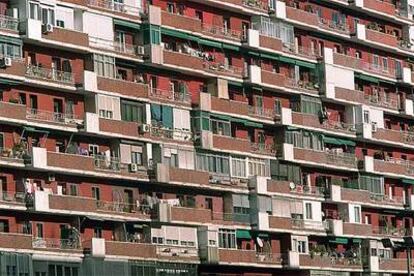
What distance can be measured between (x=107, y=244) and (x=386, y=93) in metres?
34.2

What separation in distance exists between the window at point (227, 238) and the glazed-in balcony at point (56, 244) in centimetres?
1169

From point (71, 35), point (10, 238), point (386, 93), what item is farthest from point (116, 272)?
point (386, 93)

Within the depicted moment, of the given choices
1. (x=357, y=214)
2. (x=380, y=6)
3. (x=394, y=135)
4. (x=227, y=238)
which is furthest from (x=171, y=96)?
(x=380, y=6)

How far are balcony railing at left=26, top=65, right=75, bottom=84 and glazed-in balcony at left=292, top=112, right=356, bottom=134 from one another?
66.3 ft

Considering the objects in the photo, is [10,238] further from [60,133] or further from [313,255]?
[313,255]

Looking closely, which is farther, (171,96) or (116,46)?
(171,96)

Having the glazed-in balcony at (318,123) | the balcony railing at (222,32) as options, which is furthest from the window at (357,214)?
the balcony railing at (222,32)

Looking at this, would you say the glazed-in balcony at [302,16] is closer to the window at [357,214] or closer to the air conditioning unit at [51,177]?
the window at [357,214]

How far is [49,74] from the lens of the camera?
74875 mm

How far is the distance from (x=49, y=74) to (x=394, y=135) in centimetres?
3459

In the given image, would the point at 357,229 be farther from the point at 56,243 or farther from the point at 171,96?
the point at 56,243

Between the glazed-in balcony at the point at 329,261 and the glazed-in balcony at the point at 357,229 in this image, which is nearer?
the glazed-in balcony at the point at 329,261

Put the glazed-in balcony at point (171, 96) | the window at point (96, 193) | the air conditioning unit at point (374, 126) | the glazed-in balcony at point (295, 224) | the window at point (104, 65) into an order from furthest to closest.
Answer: the air conditioning unit at point (374, 126) → the glazed-in balcony at point (295, 224) → the glazed-in balcony at point (171, 96) → the window at point (104, 65) → the window at point (96, 193)

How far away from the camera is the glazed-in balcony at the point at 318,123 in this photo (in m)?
91.7
